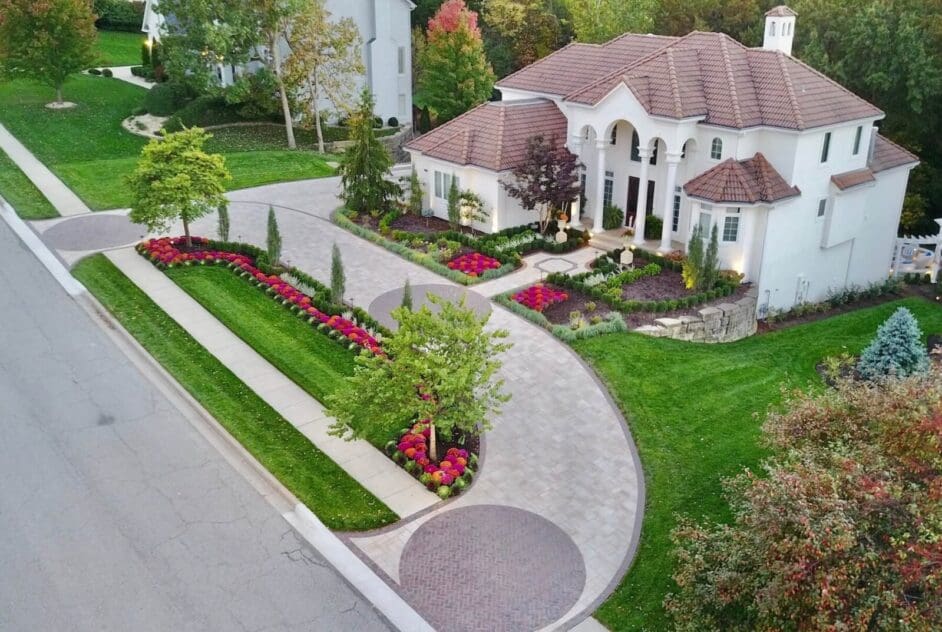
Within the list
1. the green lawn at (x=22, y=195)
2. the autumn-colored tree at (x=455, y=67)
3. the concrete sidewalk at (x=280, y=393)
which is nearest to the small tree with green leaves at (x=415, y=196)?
the concrete sidewalk at (x=280, y=393)

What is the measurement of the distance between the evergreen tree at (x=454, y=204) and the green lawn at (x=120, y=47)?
4620cm

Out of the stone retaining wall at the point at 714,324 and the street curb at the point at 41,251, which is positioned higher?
the street curb at the point at 41,251

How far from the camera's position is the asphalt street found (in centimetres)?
1455

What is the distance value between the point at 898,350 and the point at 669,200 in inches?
396

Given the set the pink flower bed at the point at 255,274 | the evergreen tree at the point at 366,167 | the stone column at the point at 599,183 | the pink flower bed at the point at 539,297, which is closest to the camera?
the pink flower bed at the point at 255,274

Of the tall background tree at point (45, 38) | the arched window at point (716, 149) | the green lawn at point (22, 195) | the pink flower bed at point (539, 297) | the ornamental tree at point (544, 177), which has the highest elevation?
the tall background tree at point (45, 38)

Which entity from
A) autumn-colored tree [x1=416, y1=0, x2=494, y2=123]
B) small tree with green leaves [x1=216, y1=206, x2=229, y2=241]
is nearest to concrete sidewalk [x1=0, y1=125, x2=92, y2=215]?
small tree with green leaves [x1=216, y1=206, x2=229, y2=241]

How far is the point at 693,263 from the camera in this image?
28.2 m

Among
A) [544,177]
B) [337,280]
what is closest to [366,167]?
[544,177]

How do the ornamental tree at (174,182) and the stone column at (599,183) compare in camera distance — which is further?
the stone column at (599,183)

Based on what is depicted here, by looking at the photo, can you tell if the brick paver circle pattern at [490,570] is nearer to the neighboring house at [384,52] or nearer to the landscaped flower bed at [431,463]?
the landscaped flower bed at [431,463]

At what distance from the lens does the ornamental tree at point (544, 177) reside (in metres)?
31.6

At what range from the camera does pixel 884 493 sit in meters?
10.5

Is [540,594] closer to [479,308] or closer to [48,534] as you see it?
[48,534]
